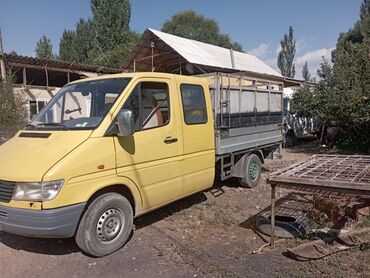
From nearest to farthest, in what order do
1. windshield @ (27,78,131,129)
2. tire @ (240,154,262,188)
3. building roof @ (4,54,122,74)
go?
windshield @ (27,78,131,129) → tire @ (240,154,262,188) → building roof @ (4,54,122,74)

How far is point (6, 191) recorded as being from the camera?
4.21 meters

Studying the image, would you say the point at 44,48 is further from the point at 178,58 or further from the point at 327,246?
the point at 327,246

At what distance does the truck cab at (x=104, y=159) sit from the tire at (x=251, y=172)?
1.85 metres

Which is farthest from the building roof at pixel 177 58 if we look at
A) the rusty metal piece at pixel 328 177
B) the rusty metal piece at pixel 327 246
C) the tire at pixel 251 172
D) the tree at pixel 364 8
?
the tree at pixel 364 8

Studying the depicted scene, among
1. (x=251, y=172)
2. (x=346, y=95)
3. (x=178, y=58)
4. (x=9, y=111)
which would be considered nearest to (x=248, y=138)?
(x=251, y=172)

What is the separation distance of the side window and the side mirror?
36cm

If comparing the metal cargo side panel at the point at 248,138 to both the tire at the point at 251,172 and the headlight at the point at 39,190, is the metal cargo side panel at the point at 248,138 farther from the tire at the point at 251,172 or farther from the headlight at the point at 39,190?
the headlight at the point at 39,190

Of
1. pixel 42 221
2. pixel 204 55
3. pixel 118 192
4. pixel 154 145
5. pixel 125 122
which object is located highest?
pixel 204 55

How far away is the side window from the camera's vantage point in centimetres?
502

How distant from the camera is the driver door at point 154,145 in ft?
15.9

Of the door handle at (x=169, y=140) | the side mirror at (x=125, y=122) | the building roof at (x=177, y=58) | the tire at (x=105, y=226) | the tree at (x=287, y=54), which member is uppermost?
the tree at (x=287, y=54)

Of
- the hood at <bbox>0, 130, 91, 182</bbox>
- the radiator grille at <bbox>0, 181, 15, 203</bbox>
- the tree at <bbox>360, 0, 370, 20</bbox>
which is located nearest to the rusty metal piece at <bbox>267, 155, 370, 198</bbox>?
the hood at <bbox>0, 130, 91, 182</bbox>

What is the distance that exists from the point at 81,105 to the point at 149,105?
948 millimetres

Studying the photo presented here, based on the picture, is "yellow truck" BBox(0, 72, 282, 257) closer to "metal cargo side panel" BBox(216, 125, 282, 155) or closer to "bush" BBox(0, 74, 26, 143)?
"metal cargo side panel" BBox(216, 125, 282, 155)
